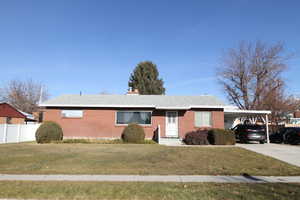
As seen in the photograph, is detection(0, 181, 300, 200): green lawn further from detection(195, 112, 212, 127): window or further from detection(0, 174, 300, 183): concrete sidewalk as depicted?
detection(195, 112, 212, 127): window

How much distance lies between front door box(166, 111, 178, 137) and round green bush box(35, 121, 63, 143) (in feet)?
29.0

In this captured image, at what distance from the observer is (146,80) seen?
127 ft

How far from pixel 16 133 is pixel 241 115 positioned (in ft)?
68.7

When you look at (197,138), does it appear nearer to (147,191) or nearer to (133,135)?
(133,135)

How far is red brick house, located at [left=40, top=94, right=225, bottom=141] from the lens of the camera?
1727cm

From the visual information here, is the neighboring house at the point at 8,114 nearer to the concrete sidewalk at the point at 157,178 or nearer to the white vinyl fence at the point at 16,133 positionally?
the white vinyl fence at the point at 16,133

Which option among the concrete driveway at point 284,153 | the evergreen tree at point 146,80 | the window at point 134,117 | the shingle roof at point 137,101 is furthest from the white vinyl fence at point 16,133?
the evergreen tree at point 146,80

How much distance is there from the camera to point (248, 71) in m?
30.1

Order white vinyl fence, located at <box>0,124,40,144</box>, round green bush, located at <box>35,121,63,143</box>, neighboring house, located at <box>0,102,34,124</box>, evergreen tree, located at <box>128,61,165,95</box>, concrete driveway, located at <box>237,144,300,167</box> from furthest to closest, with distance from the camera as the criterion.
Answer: evergreen tree, located at <box>128,61,165,95</box>
neighboring house, located at <box>0,102,34,124</box>
white vinyl fence, located at <box>0,124,40,144</box>
round green bush, located at <box>35,121,63,143</box>
concrete driveway, located at <box>237,144,300,167</box>

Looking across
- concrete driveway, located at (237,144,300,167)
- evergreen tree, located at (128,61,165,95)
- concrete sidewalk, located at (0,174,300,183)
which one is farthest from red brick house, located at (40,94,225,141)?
evergreen tree, located at (128,61,165,95)

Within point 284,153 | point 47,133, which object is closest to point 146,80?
point 47,133

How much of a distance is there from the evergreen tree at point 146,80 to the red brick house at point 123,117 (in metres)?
20.9

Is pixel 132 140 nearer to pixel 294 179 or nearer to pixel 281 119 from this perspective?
pixel 294 179

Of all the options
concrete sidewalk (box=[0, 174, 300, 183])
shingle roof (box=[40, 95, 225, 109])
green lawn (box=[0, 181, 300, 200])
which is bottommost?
concrete sidewalk (box=[0, 174, 300, 183])
